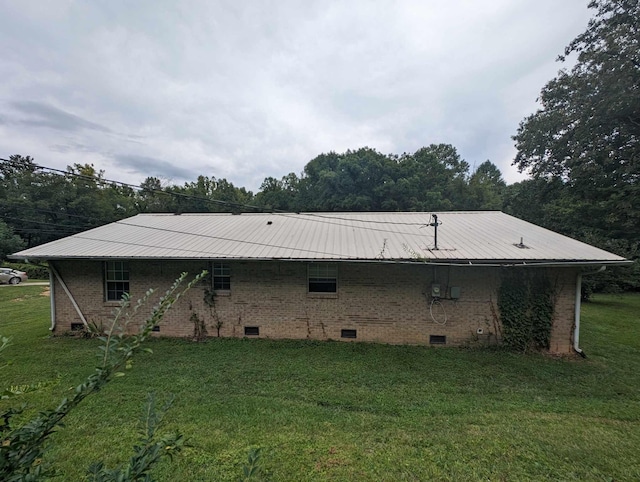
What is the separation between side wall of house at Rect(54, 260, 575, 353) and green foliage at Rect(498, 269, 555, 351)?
24cm

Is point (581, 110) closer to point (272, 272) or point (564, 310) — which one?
point (564, 310)

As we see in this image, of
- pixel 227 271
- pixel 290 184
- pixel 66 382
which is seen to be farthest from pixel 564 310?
pixel 290 184

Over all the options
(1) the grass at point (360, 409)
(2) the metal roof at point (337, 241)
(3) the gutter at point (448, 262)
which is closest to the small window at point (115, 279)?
(2) the metal roof at point (337, 241)

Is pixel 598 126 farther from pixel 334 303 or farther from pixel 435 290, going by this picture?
pixel 334 303

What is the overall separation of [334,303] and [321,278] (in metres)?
0.79

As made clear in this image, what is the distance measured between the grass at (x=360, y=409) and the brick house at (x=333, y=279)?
0.58 m

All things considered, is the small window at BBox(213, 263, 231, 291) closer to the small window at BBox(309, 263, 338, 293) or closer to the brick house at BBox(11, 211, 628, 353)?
the brick house at BBox(11, 211, 628, 353)

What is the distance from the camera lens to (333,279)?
28.0ft

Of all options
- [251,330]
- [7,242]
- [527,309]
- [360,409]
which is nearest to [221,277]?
[251,330]

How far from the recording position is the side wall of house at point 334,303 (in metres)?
7.97

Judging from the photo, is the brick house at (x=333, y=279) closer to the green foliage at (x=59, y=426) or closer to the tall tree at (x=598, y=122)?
the green foliage at (x=59, y=426)

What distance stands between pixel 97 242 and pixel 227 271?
14.8 feet

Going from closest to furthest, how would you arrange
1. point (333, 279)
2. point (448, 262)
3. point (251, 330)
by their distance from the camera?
point (448, 262) → point (333, 279) → point (251, 330)

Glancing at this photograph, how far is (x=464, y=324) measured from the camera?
802 cm
